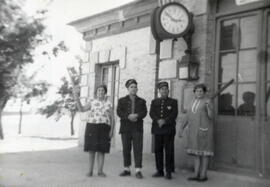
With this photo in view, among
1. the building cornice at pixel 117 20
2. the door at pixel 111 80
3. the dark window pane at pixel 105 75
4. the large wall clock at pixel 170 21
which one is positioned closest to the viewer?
the large wall clock at pixel 170 21

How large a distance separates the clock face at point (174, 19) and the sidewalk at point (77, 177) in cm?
245

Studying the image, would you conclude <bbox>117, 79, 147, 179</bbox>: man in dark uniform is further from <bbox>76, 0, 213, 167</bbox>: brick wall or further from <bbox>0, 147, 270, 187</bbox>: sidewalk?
<bbox>76, 0, 213, 167</bbox>: brick wall

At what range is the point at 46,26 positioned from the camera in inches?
539

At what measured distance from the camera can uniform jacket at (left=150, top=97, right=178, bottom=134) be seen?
18.5 feet

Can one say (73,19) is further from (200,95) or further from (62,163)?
(200,95)

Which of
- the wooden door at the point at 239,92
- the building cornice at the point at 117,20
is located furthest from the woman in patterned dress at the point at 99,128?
the building cornice at the point at 117,20

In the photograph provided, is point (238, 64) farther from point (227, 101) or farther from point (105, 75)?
point (105, 75)

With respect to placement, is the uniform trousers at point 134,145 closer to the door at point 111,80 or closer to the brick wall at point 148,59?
the brick wall at point 148,59

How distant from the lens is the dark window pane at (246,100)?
19.2ft

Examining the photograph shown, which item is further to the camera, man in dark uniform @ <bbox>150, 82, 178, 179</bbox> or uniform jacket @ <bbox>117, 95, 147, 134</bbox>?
uniform jacket @ <bbox>117, 95, 147, 134</bbox>

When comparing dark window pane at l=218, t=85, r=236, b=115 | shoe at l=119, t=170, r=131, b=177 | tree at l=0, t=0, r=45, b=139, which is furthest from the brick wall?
tree at l=0, t=0, r=45, b=139

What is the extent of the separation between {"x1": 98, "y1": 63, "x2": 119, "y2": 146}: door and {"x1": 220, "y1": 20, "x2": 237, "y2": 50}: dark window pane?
3524 mm

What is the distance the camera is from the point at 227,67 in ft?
20.5

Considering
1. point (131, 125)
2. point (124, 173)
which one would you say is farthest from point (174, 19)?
point (124, 173)
